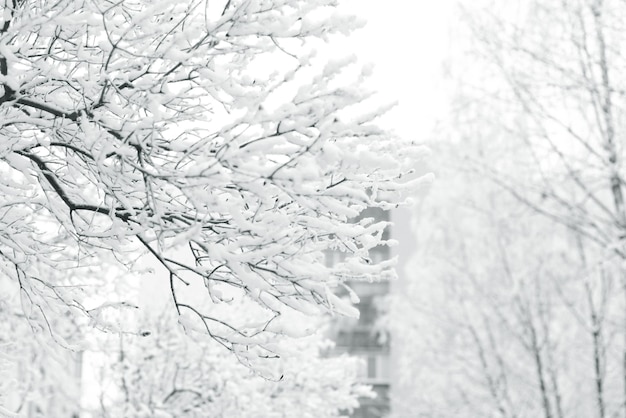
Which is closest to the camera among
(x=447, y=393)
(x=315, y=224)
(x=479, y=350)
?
(x=315, y=224)

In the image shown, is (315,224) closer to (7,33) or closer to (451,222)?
(7,33)

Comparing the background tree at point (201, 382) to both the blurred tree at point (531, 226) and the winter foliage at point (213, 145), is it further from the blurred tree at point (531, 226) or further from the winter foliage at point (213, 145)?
the winter foliage at point (213, 145)

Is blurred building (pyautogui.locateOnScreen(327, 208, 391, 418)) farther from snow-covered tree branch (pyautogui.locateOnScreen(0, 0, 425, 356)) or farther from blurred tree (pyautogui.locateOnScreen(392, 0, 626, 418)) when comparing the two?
snow-covered tree branch (pyautogui.locateOnScreen(0, 0, 425, 356))

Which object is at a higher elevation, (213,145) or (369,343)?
(369,343)

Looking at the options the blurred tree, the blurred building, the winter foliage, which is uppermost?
the blurred building

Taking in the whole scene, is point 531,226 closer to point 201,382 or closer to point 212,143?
point 201,382

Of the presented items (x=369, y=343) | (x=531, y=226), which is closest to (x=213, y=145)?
(x=531, y=226)

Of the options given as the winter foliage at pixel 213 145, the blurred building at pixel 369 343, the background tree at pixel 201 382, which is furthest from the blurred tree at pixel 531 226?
the blurred building at pixel 369 343

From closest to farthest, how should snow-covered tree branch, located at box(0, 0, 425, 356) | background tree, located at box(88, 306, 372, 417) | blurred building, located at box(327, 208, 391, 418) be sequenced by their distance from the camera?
snow-covered tree branch, located at box(0, 0, 425, 356) < background tree, located at box(88, 306, 372, 417) < blurred building, located at box(327, 208, 391, 418)

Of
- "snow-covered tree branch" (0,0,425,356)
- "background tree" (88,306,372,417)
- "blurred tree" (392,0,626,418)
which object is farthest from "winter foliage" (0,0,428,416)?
"background tree" (88,306,372,417)

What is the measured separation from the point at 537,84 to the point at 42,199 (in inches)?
204

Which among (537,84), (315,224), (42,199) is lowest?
(315,224)

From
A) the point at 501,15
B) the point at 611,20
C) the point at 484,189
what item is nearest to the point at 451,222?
the point at 484,189

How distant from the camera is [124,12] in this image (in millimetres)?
3574
